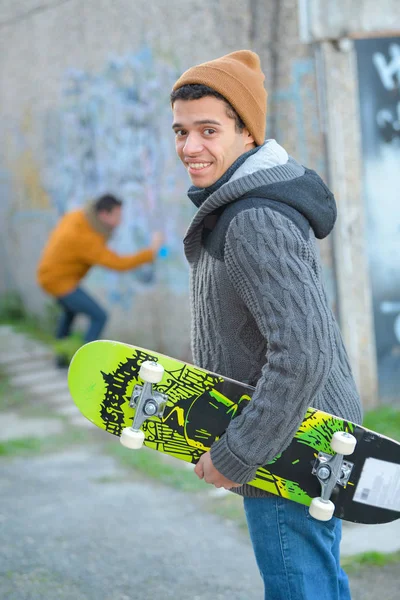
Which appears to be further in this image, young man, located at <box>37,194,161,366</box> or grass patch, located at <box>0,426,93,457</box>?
young man, located at <box>37,194,161,366</box>

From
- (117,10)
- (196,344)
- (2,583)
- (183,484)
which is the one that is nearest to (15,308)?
(117,10)

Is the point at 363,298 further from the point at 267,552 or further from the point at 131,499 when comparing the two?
the point at 267,552

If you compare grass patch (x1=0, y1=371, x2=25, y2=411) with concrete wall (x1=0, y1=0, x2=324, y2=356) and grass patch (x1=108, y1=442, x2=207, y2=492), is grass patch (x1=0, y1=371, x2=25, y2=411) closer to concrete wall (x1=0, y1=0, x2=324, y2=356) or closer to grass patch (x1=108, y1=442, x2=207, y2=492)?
concrete wall (x1=0, y1=0, x2=324, y2=356)

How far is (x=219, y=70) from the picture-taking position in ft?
6.70

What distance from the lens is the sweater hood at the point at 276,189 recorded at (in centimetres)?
194

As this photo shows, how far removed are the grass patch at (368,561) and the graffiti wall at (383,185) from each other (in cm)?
205

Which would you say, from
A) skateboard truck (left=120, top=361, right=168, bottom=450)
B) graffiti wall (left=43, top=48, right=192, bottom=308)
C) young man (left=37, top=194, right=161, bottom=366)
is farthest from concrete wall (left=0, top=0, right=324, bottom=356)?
skateboard truck (left=120, top=361, right=168, bottom=450)

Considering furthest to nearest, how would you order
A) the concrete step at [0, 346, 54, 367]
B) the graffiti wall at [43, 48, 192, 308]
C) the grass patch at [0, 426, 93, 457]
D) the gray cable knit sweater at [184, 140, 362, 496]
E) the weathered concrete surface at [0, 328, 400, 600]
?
the concrete step at [0, 346, 54, 367]
the graffiti wall at [43, 48, 192, 308]
the grass patch at [0, 426, 93, 457]
the weathered concrete surface at [0, 328, 400, 600]
the gray cable knit sweater at [184, 140, 362, 496]

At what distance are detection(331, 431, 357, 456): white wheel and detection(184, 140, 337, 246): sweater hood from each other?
19.6 inches

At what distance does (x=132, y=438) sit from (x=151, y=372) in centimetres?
17

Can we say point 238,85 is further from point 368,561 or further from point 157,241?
point 157,241

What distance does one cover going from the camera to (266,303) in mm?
Answer: 1833

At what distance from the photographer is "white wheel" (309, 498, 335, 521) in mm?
1957

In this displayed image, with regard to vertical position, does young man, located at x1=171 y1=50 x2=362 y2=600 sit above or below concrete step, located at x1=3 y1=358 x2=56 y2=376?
above
